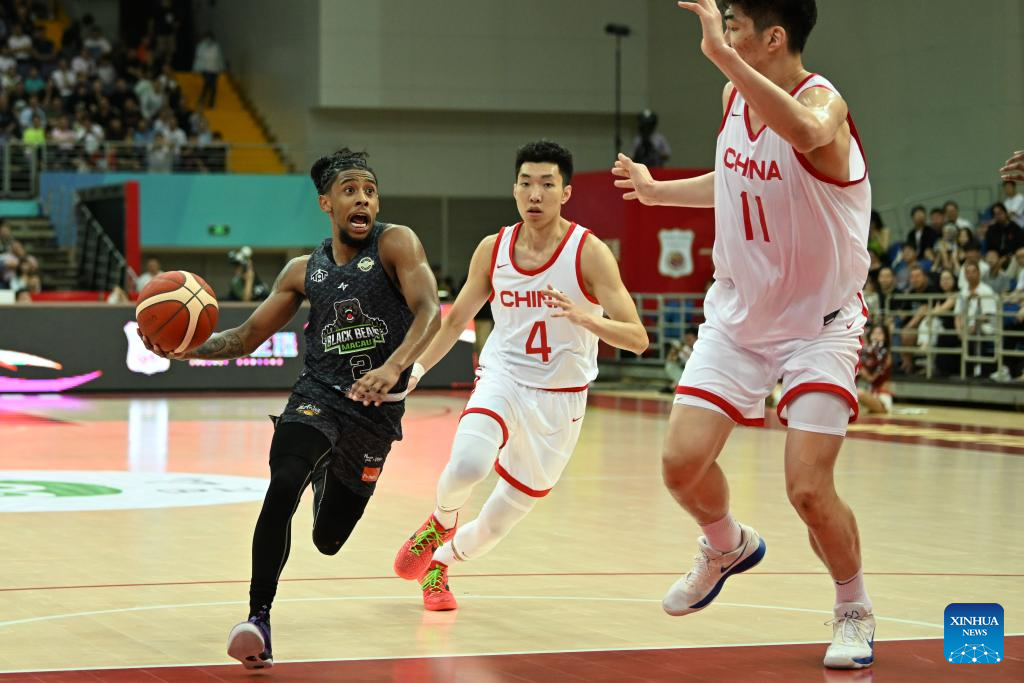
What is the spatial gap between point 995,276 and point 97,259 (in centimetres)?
1518

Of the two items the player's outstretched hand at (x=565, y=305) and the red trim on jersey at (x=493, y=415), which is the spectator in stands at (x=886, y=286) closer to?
the red trim on jersey at (x=493, y=415)

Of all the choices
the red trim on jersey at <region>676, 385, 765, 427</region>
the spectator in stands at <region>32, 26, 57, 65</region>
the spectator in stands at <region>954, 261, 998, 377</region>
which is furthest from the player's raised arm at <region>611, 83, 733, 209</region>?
the spectator in stands at <region>32, 26, 57, 65</region>

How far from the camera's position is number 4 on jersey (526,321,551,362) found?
23.1ft

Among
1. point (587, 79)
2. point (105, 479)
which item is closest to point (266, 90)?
point (587, 79)

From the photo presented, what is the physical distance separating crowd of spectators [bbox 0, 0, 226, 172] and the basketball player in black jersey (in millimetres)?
24487

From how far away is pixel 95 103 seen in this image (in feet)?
104

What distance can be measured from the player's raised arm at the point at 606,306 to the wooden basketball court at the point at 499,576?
44.8 inches

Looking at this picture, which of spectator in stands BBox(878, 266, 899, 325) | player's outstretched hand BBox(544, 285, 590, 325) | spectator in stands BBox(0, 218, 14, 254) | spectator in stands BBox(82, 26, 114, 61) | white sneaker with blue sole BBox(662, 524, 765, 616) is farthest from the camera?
spectator in stands BBox(82, 26, 114, 61)

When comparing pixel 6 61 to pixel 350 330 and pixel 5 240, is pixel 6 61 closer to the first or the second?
pixel 5 240

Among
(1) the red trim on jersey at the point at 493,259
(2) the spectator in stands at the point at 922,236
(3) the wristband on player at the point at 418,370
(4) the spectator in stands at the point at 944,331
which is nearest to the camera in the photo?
(3) the wristband on player at the point at 418,370

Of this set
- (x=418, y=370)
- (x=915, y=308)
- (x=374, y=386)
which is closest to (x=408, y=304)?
(x=418, y=370)

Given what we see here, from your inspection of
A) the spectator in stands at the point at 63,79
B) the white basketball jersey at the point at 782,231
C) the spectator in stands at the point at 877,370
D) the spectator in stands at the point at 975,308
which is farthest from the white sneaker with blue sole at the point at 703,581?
the spectator in stands at the point at 63,79

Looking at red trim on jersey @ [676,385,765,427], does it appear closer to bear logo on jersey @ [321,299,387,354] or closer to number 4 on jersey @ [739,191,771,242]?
number 4 on jersey @ [739,191,771,242]

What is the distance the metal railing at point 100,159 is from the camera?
29.7 meters
